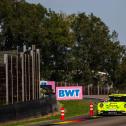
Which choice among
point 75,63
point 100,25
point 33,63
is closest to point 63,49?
point 75,63

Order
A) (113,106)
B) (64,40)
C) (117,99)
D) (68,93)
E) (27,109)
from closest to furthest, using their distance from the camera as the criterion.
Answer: (27,109)
(113,106)
(117,99)
(68,93)
(64,40)

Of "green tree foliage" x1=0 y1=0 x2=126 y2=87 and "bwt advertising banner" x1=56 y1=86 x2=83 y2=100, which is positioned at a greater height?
"green tree foliage" x1=0 y1=0 x2=126 y2=87

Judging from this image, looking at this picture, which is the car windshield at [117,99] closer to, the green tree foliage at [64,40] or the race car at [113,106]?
the race car at [113,106]

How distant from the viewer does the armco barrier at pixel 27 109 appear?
28353 millimetres

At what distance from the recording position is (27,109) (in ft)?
102

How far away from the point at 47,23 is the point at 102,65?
757 inches

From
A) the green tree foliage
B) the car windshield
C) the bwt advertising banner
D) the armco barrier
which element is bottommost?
the armco barrier

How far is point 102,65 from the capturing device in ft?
357

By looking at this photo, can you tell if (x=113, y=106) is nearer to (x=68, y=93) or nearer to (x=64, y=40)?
(x=68, y=93)

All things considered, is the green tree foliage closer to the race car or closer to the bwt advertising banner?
the bwt advertising banner

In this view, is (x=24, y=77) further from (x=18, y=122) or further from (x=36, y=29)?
(x=36, y=29)

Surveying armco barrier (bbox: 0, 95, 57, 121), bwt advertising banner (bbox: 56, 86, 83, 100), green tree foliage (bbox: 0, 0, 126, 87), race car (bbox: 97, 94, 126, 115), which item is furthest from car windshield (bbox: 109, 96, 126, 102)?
green tree foliage (bbox: 0, 0, 126, 87)

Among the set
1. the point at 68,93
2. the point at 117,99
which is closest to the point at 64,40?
the point at 68,93

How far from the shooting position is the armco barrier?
28.4 m
